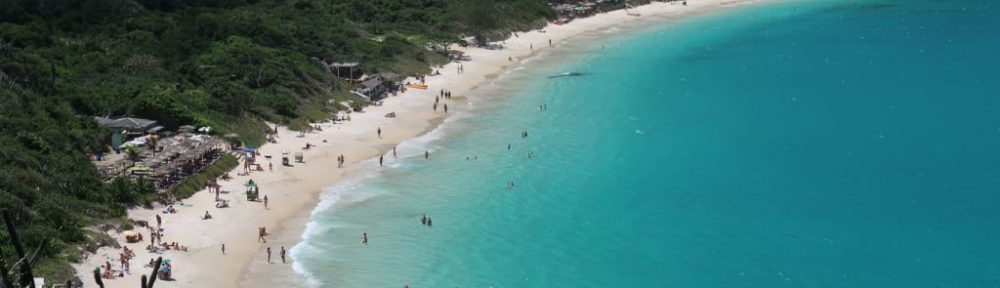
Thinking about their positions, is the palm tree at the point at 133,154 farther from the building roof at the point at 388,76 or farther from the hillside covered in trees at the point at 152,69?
the building roof at the point at 388,76

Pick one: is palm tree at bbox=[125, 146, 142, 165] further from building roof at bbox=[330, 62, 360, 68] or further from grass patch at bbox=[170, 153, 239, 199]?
building roof at bbox=[330, 62, 360, 68]

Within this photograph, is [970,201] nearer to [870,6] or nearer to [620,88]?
[620,88]

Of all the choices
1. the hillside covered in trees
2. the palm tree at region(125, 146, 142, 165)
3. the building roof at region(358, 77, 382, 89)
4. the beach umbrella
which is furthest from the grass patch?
the building roof at region(358, 77, 382, 89)

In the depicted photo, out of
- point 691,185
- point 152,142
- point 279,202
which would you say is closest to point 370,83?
point 152,142

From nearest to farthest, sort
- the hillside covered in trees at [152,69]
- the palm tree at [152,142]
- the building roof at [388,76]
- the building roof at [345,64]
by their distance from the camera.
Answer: the hillside covered in trees at [152,69], the palm tree at [152,142], the building roof at [388,76], the building roof at [345,64]

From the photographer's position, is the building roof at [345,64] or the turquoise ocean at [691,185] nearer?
the turquoise ocean at [691,185]

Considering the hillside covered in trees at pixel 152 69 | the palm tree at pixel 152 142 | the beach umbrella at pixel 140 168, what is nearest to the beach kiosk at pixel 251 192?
the beach umbrella at pixel 140 168
